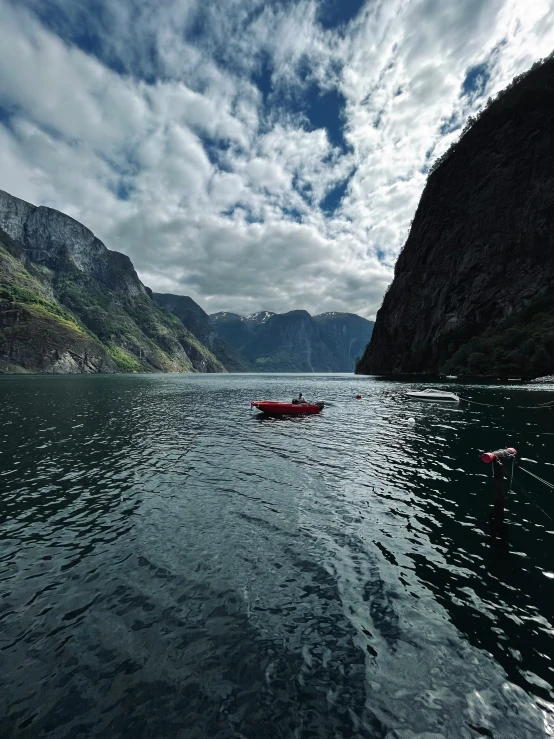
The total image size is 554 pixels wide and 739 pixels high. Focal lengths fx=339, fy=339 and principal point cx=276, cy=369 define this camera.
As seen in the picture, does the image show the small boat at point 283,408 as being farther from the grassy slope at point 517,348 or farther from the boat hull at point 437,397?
the grassy slope at point 517,348

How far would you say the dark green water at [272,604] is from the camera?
5.69m

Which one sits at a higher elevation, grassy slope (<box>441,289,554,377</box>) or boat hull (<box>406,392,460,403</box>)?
grassy slope (<box>441,289,554,377</box>)

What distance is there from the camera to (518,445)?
77.8 feet

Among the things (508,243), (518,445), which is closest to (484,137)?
(508,243)

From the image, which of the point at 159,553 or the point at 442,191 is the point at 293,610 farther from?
the point at 442,191

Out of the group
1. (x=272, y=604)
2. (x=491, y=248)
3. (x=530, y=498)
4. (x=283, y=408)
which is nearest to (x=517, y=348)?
(x=491, y=248)

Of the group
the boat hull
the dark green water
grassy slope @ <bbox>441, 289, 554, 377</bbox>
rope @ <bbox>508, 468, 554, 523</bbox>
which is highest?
grassy slope @ <bbox>441, 289, 554, 377</bbox>

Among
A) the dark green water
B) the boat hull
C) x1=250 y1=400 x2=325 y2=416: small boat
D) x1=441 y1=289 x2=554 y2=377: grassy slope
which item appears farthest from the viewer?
x1=441 y1=289 x2=554 y2=377: grassy slope

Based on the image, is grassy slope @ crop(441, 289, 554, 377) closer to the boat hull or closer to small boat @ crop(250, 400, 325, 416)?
the boat hull

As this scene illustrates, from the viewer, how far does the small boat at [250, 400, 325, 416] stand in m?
39.8

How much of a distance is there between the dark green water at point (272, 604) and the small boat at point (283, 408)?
20682 millimetres

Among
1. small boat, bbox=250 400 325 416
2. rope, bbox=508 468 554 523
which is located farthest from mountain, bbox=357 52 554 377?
rope, bbox=508 468 554 523

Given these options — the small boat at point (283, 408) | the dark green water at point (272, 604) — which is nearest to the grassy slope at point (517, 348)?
the small boat at point (283, 408)

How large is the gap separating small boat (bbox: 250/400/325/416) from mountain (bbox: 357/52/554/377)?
192 ft
